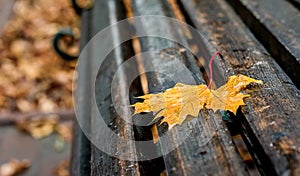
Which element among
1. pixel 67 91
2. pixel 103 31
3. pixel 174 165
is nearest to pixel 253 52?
pixel 174 165

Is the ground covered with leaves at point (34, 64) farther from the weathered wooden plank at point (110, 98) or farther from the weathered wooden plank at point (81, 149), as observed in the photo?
the weathered wooden plank at point (81, 149)

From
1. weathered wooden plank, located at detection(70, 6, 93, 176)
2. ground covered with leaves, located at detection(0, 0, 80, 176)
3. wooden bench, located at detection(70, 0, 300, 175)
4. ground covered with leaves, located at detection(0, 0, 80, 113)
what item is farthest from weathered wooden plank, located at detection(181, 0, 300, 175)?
ground covered with leaves, located at detection(0, 0, 80, 113)

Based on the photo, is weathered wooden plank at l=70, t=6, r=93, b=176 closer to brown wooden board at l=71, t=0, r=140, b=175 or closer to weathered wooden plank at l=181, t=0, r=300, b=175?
brown wooden board at l=71, t=0, r=140, b=175

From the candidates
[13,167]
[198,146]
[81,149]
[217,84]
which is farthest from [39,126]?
[198,146]

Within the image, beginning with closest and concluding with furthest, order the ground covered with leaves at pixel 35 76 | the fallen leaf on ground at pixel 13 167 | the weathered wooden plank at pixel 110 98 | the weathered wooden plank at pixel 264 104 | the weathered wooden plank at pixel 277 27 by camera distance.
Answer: the weathered wooden plank at pixel 264 104 → the weathered wooden plank at pixel 110 98 → the weathered wooden plank at pixel 277 27 → the fallen leaf on ground at pixel 13 167 → the ground covered with leaves at pixel 35 76

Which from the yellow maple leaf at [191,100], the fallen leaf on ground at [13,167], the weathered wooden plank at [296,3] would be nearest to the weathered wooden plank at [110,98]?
the yellow maple leaf at [191,100]

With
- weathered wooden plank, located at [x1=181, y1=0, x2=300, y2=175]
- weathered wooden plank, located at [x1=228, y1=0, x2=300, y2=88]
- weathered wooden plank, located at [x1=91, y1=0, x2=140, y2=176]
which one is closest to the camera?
weathered wooden plank, located at [x1=181, y1=0, x2=300, y2=175]
